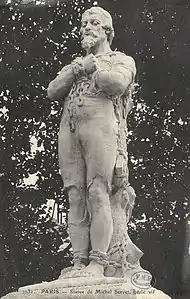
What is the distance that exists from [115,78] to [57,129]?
18.2 feet

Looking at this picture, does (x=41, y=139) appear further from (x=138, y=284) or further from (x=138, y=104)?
(x=138, y=284)

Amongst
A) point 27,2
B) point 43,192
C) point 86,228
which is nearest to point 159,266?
point 43,192

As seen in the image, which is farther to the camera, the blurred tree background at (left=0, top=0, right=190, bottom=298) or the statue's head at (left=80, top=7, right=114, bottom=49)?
the blurred tree background at (left=0, top=0, right=190, bottom=298)

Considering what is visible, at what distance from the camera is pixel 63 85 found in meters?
7.38

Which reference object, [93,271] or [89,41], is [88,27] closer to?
[89,41]

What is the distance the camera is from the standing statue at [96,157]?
23.2ft

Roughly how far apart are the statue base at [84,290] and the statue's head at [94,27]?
6.49 feet

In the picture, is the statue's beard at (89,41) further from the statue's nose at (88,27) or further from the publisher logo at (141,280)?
the publisher logo at (141,280)

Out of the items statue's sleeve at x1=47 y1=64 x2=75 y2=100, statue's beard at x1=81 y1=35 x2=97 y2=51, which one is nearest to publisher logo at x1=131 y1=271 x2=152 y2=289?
statue's sleeve at x1=47 y1=64 x2=75 y2=100

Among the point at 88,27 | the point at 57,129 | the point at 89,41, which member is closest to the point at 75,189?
the point at 89,41

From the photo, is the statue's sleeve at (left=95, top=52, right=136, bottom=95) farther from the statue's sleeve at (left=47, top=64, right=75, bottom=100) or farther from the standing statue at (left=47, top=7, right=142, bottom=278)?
the statue's sleeve at (left=47, top=64, right=75, bottom=100)

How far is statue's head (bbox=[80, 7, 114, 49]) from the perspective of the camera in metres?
7.45

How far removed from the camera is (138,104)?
41.9 feet

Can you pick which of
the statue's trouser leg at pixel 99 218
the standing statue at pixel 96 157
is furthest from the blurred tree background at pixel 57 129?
the statue's trouser leg at pixel 99 218
